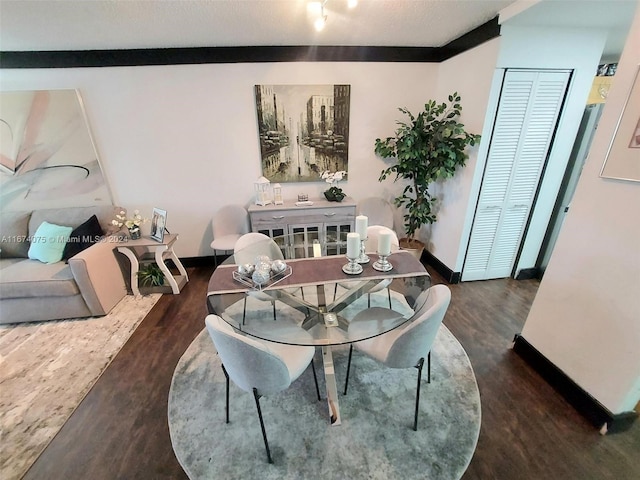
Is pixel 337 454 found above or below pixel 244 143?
below

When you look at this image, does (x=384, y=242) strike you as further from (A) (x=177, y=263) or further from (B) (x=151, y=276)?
(B) (x=151, y=276)

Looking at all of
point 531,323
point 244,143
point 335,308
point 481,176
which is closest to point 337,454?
point 335,308

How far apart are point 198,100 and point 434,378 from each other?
3347 mm

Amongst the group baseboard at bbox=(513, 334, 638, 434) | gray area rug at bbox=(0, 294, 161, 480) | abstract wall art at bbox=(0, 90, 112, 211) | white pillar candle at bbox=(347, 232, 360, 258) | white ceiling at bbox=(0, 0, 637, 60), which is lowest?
gray area rug at bbox=(0, 294, 161, 480)

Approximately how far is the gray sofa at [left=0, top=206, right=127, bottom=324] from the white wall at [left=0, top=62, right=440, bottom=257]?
2.49 feet

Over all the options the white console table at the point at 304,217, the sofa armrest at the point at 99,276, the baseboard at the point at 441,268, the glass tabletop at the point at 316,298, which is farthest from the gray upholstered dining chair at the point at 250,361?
the baseboard at the point at 441,268

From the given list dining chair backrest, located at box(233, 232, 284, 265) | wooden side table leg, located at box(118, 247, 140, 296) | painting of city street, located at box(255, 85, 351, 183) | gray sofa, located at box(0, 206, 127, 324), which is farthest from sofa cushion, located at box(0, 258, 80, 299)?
painting of city street, located at box(255, 85, 351, 183)

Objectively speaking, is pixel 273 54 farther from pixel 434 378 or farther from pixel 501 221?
pixel 434 378

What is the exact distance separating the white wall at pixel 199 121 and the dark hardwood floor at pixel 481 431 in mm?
1656

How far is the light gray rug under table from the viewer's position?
1321 millimetres

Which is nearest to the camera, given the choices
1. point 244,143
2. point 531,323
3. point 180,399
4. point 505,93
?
point 180,399

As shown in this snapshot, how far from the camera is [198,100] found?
2.79 m

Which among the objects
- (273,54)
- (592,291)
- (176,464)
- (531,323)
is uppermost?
(273,54)

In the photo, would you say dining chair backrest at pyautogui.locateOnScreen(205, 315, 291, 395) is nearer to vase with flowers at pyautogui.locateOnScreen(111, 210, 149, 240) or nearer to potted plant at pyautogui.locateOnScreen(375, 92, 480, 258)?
vase with flowers at pyautogui.locateOnScreen(111, 210, 149, 240)
